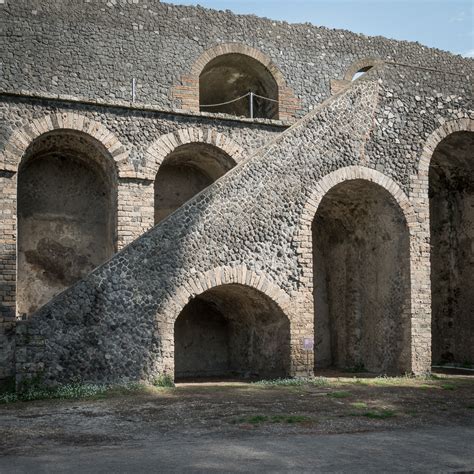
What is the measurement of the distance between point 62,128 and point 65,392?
18.3 ft

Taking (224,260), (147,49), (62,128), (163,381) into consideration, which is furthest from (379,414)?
(147,49)

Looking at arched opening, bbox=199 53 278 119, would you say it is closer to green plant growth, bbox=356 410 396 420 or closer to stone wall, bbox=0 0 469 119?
stone wall, bbox=0 0 469 119

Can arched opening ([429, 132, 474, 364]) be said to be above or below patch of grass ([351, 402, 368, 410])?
above

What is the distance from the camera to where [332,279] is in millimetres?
14664

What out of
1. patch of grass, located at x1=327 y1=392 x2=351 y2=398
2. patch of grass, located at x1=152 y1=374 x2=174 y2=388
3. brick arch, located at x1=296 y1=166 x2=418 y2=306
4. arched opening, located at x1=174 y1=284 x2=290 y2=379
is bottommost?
patch of grass, located at x1=327 y1=392 x2=351 y2=398

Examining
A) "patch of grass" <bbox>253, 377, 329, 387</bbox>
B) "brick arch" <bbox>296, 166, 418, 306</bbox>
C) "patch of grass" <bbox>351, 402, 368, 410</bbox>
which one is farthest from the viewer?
"brick arch" <bbox>296, 166, 418, 306</bbox>

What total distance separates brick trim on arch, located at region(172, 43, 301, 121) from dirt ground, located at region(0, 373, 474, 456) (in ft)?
25.0

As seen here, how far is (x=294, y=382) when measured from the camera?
36.0 ft

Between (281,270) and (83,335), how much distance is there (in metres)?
3.51

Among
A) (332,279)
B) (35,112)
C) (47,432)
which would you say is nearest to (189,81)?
(35,112)

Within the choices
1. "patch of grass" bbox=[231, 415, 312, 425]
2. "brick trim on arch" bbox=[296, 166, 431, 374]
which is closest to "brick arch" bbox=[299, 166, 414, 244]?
"brick trim on arch" bbox=[296, 166, 431, 374]

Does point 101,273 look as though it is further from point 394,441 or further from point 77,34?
point 77,34

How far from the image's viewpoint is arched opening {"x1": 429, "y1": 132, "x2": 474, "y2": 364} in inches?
564

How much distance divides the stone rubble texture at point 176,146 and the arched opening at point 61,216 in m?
0.97
